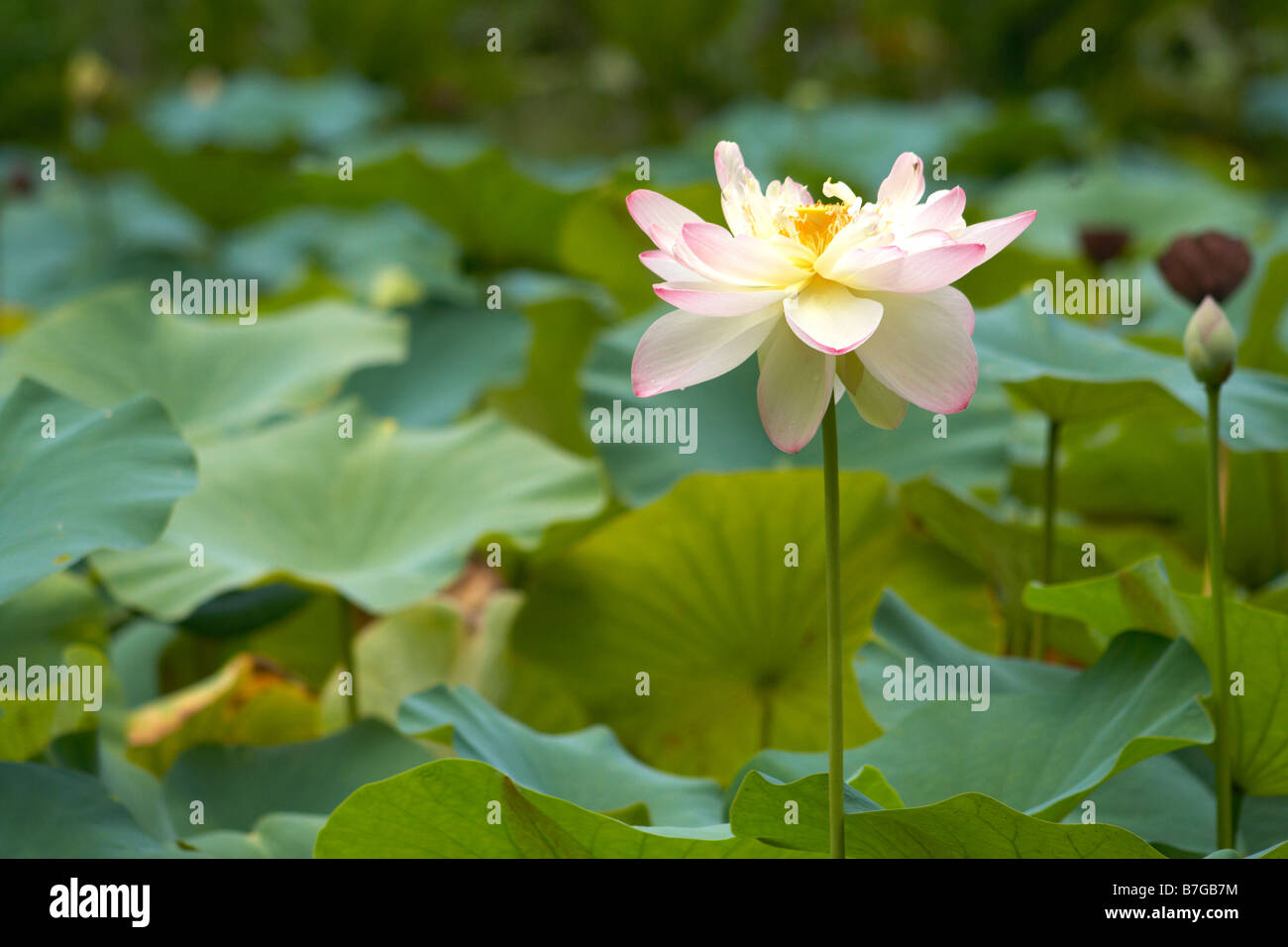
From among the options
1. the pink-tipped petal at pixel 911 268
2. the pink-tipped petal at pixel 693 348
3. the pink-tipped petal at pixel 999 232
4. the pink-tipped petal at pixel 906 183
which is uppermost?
the pink-tipped petal at pixel 906 183

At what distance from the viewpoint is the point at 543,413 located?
1.34 meters

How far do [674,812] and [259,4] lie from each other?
13.5 feet

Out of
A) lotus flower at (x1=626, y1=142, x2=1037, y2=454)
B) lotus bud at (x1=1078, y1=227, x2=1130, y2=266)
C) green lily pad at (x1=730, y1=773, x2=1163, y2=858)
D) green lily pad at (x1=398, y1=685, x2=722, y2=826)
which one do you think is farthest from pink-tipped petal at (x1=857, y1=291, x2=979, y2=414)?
lotus bud at (x1=1078, y1=227, x2=1130, y2=266)

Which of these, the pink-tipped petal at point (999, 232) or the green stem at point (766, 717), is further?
the green stem at point (766, 717)

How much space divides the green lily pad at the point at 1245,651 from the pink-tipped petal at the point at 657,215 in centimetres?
30

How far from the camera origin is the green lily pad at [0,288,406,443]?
44.1 inches

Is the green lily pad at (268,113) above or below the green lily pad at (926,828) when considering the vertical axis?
above

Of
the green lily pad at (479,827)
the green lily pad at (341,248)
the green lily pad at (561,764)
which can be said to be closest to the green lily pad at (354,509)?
the green lily pad at (561,764)

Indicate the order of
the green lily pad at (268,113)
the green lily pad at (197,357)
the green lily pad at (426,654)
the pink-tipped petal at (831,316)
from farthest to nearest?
the green lily pad at (268,113) < the green lily pad at (197,357) < the green lily pad at (426,654) < the pink-tipped petal at (831,316)

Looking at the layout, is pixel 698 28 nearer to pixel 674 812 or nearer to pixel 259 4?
pixel 259 4

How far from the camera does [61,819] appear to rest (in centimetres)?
61

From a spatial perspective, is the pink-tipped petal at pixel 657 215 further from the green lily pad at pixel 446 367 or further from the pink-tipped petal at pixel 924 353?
the green lily pad at pixel 446 367

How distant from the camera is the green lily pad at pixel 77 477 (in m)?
0.61
